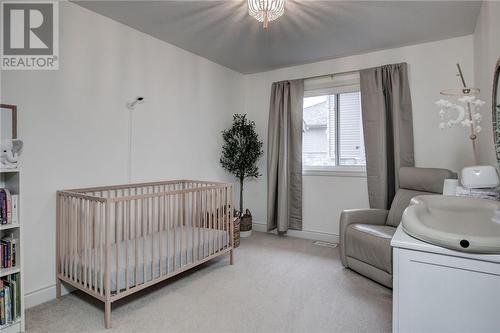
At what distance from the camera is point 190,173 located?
137 inches

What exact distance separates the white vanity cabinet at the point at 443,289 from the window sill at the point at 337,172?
262 cm

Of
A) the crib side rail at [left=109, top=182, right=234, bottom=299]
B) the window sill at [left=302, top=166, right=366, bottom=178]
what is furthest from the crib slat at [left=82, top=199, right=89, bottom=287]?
the window sill at [left=302, top=166, right=366, bottom=178]

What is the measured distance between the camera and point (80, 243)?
7.06ft

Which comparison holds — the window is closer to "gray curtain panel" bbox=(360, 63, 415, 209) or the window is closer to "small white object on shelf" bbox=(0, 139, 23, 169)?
"gray curtain panel" bbox=(360, 63, 415, 209)

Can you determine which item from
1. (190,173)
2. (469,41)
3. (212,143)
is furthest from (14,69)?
(469,41)

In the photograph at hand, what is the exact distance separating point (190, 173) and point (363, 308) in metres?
2.32

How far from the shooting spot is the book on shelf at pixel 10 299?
170 centimetres

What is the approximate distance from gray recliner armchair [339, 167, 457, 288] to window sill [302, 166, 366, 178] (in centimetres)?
57

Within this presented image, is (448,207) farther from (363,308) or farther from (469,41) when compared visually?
(469,41)

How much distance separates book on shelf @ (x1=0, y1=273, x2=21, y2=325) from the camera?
1.70 meters

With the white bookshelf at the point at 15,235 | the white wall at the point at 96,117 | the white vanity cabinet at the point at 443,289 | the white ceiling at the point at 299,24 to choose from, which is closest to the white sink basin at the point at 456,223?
the white vanity cabinet at the point at 443,289

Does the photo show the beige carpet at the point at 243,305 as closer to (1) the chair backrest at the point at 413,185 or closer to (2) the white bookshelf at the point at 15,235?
(2) the white bookshelf at the point at 15,235

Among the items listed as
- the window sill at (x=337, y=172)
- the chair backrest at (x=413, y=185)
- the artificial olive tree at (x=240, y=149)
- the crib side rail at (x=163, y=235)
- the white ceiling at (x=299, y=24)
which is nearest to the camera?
the crib side rail at (x=163, y=235)

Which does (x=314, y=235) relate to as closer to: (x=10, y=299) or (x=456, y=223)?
(x=456, y=223)
